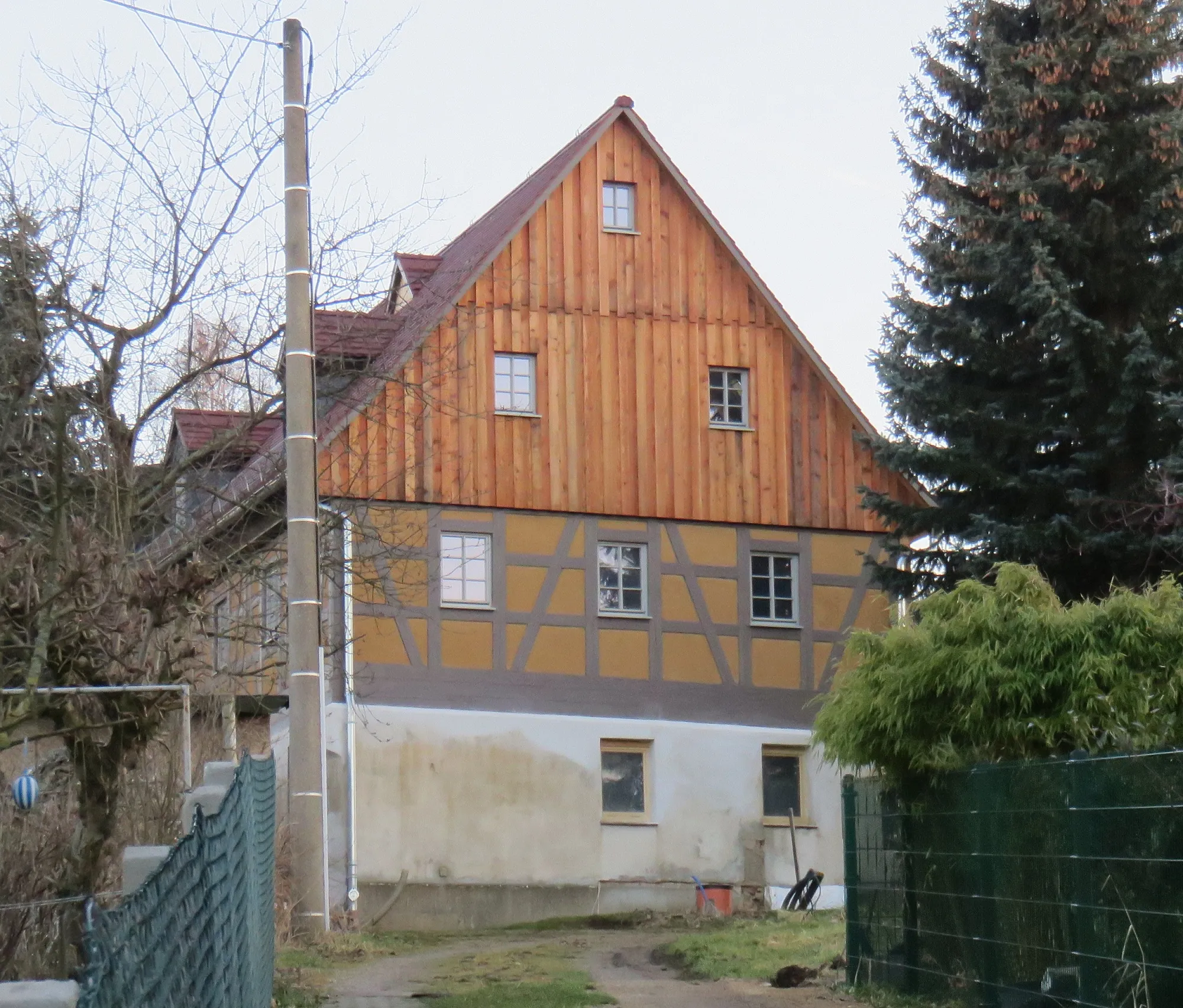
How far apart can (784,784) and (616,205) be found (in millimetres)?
8315

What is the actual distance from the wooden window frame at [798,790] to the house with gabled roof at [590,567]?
0.04 m

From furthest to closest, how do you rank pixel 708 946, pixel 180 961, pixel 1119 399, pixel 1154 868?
pixel 1119 399
pixel 708 946
pixel 1154 868
pixel 180 961

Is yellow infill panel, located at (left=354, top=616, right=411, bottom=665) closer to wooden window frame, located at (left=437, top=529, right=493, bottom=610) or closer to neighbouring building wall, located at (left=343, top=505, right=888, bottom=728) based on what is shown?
neighbouring building wall, located at (left=343, top=505, right=888, bottom=728)

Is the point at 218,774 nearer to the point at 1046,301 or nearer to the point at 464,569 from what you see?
the point at 1046,301

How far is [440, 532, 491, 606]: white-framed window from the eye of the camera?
2438 cm

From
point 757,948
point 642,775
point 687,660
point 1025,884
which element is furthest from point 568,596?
point 1025,884

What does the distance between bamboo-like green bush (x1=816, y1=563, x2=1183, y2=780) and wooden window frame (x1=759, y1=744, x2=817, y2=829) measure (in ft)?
43.7

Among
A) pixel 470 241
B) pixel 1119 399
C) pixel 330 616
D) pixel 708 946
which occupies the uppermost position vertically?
pixel 470 241

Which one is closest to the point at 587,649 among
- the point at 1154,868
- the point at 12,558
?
the point at 12,558

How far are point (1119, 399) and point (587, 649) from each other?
785 cm

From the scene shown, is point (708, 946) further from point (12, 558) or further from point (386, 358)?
point (386, 358)

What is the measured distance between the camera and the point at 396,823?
23.5 metres

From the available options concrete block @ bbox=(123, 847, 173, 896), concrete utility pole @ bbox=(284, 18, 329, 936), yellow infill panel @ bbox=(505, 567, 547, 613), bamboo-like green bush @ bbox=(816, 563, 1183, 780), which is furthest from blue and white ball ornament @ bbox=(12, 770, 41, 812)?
yellow infill panel @ bbox=(505, 567, 547, 613)

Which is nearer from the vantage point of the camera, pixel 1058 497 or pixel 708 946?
pixel 708 946
